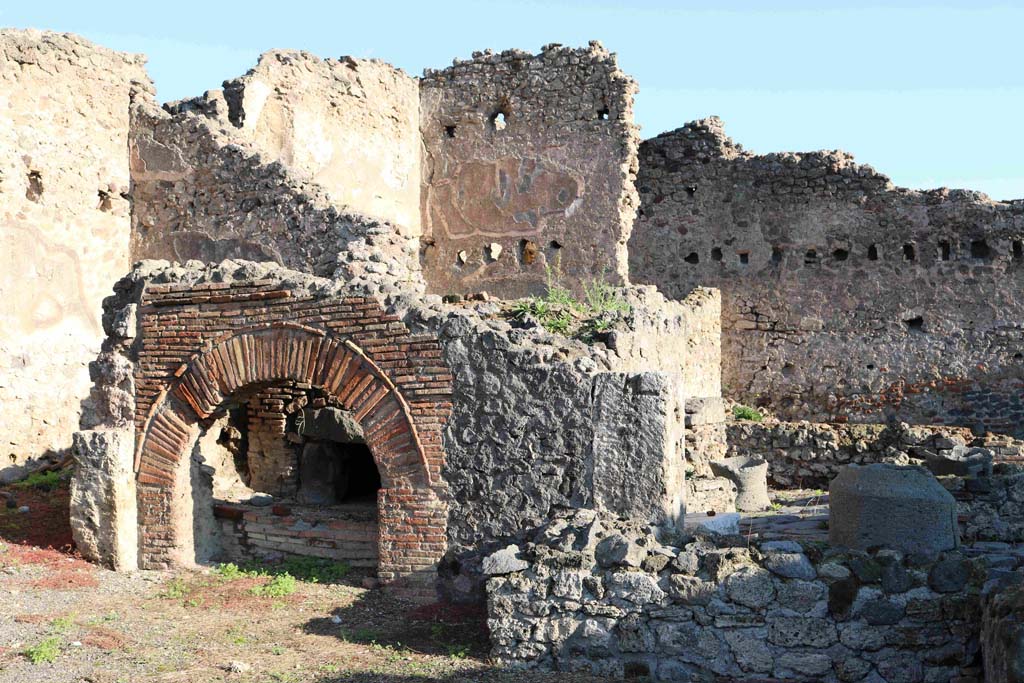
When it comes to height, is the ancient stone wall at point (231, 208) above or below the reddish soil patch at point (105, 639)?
above

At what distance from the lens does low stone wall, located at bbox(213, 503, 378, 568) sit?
8.48m

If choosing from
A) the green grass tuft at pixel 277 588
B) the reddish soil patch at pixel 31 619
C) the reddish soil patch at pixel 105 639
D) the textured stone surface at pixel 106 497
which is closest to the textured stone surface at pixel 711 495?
the green grass tuft at pixel 277 588

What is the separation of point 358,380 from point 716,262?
1109 cm

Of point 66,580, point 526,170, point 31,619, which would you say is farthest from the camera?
point 526,170

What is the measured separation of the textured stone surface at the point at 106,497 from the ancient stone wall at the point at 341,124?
12.6 ft

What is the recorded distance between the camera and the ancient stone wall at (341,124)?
12492 mm

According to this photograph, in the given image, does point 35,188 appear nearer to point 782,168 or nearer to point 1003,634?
point 1003,634

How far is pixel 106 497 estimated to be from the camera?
828cm

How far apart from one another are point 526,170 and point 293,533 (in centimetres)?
726

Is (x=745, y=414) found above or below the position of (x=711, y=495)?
above

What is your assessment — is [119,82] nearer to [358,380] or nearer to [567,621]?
[358,380]

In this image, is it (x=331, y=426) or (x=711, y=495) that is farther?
(x=711, y=495)

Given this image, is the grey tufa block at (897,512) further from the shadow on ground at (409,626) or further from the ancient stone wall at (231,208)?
the ancient stone wall at (231,208)

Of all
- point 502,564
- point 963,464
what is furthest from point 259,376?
point 963,464
